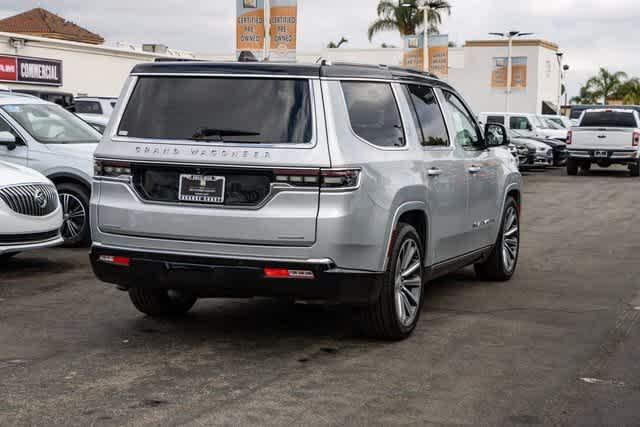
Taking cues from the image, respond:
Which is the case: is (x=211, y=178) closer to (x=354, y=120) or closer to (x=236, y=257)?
(x=236, y=257)

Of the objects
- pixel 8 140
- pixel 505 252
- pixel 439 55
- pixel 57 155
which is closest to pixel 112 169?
pixel 505 252

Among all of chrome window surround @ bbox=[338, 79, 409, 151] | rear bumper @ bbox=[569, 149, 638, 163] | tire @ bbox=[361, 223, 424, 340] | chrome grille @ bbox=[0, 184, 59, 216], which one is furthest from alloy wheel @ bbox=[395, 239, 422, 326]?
rear bumper @ bbox=[569, 149, 638, 163]

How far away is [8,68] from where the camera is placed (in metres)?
40.0

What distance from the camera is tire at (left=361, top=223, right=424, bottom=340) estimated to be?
689 cm

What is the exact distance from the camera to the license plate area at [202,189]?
649 cm

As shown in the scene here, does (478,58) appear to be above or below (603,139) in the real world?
above

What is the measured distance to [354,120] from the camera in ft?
22.1

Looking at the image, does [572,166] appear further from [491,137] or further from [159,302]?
[159,302]

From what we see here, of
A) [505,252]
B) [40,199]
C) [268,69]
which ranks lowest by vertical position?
[505,252]

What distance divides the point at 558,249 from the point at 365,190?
672 centimetres

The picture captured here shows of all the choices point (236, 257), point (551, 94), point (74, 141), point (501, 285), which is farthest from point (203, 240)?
point (551, 94)

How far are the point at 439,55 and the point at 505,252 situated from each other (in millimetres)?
32065

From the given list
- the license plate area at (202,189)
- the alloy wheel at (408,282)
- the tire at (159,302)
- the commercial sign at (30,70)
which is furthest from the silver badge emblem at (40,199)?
the commercial sign at (30,70)

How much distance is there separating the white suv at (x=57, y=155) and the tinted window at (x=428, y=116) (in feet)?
18.0
